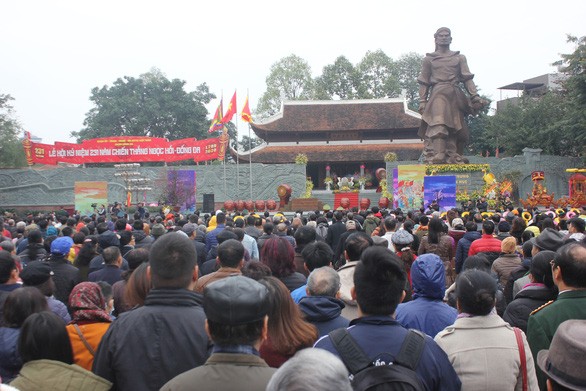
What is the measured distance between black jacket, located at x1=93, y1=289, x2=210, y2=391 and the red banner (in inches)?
993

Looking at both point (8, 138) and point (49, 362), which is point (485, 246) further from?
point (8, 138)

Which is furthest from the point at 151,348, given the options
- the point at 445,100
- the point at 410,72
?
the point at 410,72

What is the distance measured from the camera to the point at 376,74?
4669 cm

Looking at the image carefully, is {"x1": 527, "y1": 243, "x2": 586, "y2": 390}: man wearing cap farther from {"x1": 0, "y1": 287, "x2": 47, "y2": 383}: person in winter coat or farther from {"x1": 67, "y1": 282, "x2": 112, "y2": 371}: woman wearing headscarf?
{"x1": 0, "y1": 287, "x2": 47, "y2": 383}: person in winter coat

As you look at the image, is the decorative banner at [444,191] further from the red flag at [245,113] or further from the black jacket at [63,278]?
the black jacket at [63,278]

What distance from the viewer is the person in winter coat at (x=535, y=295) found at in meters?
3.53

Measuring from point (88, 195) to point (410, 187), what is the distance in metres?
11.2

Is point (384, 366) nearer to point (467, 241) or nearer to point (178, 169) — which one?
point (467, 241)

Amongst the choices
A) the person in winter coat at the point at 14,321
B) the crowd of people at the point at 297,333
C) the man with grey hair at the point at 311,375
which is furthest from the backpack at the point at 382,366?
the person in winter coat at the point at 14,321

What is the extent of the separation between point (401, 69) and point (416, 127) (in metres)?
20.5

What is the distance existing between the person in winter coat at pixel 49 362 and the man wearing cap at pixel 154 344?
9 centimetres

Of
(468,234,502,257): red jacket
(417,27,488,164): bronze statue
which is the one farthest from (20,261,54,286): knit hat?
(417,27,488,164): bronze statue

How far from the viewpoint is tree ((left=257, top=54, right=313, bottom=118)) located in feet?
150

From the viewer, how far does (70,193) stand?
27453 millimetres
